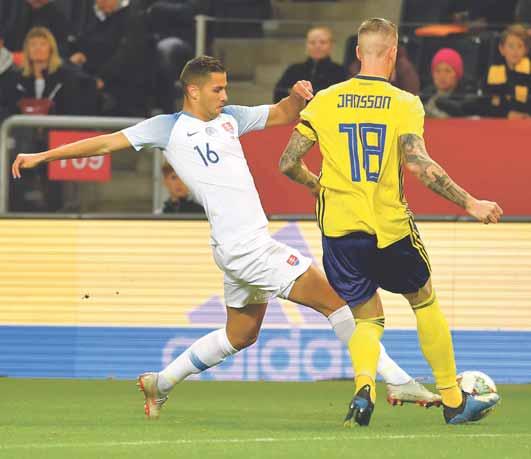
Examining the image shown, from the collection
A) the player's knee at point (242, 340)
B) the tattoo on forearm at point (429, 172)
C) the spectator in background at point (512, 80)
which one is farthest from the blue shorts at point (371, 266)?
the spectator in background at point (512, 80)

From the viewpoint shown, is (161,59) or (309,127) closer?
(309,127)

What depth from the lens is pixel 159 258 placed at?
11023mm

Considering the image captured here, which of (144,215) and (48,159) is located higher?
(48,159)

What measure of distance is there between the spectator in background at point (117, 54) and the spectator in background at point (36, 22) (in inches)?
7.2

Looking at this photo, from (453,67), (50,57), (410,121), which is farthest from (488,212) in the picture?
(50,57)

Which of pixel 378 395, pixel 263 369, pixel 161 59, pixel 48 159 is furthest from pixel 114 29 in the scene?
pixel 48 159

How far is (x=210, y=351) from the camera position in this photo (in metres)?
8.41

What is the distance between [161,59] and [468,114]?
299cm

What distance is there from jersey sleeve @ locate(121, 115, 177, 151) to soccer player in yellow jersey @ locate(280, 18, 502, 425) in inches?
33.4

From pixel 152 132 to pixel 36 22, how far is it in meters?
6.55

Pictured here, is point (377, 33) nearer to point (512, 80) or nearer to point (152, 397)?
point (152, 397)

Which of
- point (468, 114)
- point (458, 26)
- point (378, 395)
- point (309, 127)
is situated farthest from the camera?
point (458, 26)

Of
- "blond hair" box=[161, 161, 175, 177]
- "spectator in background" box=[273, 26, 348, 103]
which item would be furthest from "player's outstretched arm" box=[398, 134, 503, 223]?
"spectator in background" box=[273, 26, 348, 103]

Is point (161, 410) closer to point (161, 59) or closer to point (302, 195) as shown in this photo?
point (302, 195)
